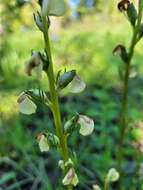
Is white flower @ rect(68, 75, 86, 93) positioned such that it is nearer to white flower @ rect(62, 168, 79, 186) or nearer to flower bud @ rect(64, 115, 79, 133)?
flower bud @ rect(64, 115, 79, 133)

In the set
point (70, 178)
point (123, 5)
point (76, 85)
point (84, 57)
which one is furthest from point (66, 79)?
point (84, 57)

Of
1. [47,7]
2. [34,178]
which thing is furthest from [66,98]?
[47,7]

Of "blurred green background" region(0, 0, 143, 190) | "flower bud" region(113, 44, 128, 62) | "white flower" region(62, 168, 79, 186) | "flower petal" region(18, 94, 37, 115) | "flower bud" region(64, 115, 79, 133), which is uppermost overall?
"flower petal" region(18, 94, 37, 115)

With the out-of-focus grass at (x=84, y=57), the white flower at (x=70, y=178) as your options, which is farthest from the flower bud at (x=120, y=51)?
the out-of-focus grass at (x=84, y=57)

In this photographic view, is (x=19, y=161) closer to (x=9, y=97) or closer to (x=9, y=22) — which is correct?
(x=9, y=97)

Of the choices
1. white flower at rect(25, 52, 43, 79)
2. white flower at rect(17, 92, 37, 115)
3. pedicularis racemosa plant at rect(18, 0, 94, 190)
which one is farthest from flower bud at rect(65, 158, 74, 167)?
white flower at rect(25, 52, 43, 79)

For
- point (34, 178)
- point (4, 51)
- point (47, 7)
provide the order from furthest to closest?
point (4, 51) → point (34, 178) → point (47, 7)
